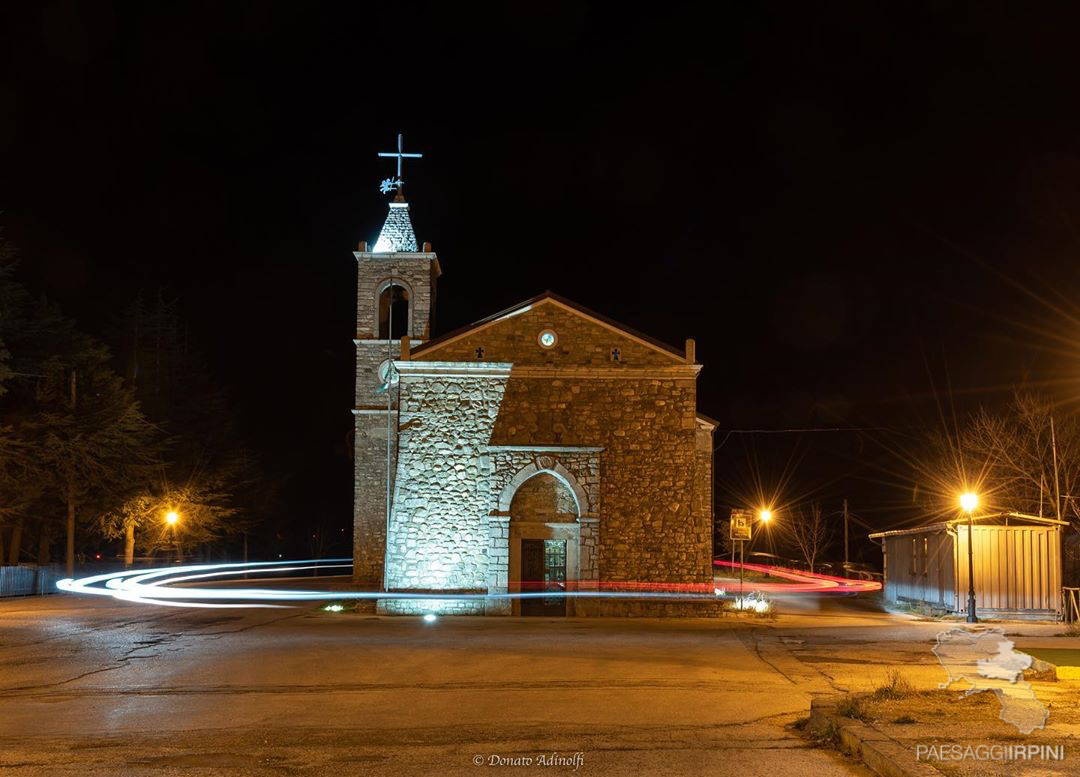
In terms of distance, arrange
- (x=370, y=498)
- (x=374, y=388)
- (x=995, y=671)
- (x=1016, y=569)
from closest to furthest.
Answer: (x=995, y=671)
(x=1016, y=569)
(x=370, y=498)
(x=374, y=388)

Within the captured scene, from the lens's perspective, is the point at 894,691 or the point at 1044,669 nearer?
the point at 894,691

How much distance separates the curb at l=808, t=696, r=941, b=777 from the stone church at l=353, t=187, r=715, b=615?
60.2 feet

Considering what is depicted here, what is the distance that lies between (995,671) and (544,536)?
55.2 feet

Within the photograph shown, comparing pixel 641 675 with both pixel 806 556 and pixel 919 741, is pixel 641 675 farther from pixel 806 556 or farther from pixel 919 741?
pixel 806 556

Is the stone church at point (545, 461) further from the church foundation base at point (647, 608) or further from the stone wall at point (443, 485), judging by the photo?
the church foundation base at point (647, 608)

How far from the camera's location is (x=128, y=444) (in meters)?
38.0

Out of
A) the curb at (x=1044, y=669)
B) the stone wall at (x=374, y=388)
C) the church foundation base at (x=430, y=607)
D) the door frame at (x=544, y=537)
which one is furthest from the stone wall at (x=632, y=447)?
the curb at (x=1044, y=669)

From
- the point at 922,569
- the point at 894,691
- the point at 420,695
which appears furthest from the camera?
the point at 922,569

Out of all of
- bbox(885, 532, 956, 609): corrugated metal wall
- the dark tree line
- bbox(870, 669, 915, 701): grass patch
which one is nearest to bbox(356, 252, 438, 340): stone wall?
the dark tree line

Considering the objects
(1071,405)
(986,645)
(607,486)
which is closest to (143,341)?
(607,486)

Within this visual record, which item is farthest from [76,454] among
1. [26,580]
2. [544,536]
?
[544,536]

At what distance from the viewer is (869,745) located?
26.2 ft

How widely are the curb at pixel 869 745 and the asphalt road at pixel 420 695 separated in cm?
22

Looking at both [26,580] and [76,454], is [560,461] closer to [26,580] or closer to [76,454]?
[76,454]
